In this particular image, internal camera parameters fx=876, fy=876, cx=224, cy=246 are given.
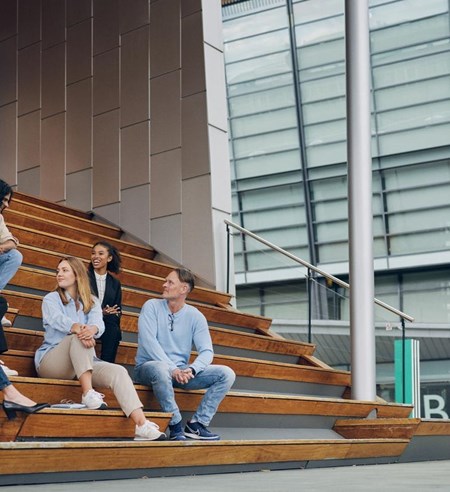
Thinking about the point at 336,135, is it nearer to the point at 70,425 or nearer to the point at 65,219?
the point at 65,219

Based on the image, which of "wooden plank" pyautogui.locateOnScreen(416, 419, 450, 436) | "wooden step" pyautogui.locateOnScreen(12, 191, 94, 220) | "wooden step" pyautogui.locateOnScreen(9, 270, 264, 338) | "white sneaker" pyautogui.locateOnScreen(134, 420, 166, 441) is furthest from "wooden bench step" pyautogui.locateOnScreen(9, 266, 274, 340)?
"wooden step" pyautogui.locateOnScreen(12, 191, 94, 220)

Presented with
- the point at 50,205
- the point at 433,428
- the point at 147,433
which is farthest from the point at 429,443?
the point at 50,205

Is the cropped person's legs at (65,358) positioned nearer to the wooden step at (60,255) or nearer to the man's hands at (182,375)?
the man's hands at (182,375)

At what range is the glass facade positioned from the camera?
1377 cm

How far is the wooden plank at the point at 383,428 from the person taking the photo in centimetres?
497

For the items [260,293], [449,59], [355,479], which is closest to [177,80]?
[260,293]

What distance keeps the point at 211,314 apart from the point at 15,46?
12.9ft

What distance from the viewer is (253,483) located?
2963 mm

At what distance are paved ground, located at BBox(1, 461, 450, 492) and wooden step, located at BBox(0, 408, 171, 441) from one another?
0.38 m

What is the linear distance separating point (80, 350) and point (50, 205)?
3.66 meters

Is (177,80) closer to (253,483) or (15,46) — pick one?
(15,46)

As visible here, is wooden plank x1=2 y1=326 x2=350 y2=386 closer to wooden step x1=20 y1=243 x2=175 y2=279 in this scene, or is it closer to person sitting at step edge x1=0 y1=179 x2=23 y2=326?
person sitting at step edge x1=0 y1=179 x2=23 y2=326

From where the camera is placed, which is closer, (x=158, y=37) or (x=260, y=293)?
(x=260, y=293)

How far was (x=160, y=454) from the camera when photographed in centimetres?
343
